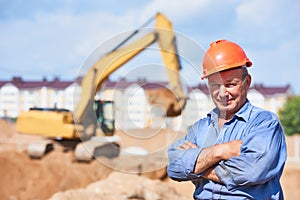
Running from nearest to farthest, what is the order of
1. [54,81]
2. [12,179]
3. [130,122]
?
[130,122]
[12,179]
[54,81]

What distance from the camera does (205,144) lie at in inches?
89.8

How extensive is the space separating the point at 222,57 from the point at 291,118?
152ft

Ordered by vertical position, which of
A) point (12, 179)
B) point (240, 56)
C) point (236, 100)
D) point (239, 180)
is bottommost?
point (12, 179)

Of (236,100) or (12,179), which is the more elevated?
(236,100)

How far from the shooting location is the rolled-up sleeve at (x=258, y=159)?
198cm

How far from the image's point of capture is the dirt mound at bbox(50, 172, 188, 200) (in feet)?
22.2

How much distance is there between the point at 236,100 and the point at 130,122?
95 cm

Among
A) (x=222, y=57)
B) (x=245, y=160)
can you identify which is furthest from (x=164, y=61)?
(x=245, y=160)

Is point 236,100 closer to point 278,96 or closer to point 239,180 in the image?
point 239,180

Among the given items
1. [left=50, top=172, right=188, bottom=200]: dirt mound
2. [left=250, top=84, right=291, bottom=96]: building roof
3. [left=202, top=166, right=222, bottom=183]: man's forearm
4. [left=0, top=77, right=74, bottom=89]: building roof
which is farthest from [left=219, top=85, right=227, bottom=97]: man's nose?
[left=250, top=84, right=291, bottom=96]: building roof

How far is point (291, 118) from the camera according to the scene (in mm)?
46250

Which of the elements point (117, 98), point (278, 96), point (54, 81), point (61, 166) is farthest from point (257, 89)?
point (117, 98)

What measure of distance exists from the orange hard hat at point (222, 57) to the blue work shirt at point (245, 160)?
212 millimetres

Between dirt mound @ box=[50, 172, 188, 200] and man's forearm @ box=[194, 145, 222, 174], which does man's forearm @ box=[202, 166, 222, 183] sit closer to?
man's forearm @ box=[194, 145, 222, 174]
